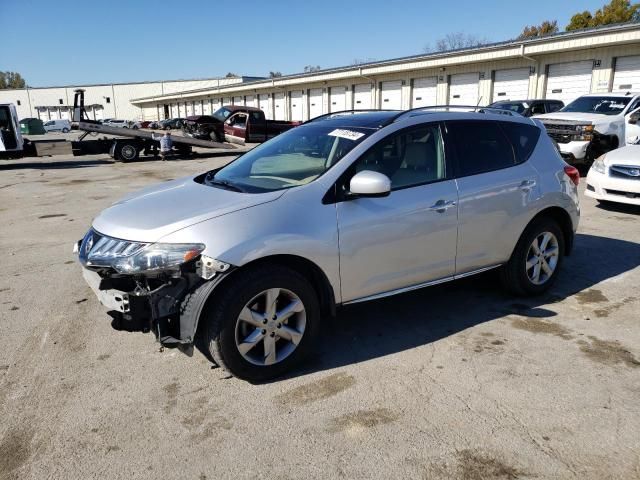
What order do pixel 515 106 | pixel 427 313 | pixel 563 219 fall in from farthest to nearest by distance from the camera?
pixel 515 106 < pixel 563 219 < pixel 427 313

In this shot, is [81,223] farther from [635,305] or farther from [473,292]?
[635,305]

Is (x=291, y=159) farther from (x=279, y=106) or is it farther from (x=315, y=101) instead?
(x=279, y=106)

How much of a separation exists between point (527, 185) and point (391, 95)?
2964cm

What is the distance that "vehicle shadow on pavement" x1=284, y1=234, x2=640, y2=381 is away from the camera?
3.87m

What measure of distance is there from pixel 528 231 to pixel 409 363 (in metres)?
1.88

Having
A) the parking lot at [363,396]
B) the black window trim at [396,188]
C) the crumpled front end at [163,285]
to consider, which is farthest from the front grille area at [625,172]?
the crumpled front end at [163,285]

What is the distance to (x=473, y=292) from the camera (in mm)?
5031

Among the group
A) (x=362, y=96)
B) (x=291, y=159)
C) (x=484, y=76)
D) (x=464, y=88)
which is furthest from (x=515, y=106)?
(x=362, y=96)

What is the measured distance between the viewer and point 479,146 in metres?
4.40

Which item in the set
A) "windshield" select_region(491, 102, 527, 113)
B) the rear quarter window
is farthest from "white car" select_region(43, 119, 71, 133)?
the rear quarter window

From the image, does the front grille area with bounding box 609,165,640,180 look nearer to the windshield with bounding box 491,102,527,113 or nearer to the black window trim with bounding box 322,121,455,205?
the black window trim with bounding box 322,121,455,205

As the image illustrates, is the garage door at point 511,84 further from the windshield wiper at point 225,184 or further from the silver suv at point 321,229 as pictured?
the windshield wiper at point 225,184

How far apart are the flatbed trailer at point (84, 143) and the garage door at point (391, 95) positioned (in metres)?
14.9

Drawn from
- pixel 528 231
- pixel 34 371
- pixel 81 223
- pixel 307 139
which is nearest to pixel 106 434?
pixel 34 371
